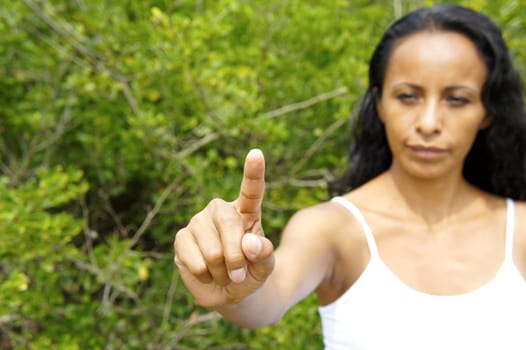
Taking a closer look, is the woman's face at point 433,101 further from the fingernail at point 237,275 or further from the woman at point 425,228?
the fingernail at point 237,275

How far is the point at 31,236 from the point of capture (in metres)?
2.28

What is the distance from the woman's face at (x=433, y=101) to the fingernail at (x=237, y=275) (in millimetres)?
800

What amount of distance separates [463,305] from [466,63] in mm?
616

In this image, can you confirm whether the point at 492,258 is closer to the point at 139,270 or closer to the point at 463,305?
the point at 463,305

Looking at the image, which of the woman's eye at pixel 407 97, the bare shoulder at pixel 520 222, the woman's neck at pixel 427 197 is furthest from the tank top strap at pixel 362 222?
the bare shoulder at pixel 520 222

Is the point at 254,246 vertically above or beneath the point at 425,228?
above

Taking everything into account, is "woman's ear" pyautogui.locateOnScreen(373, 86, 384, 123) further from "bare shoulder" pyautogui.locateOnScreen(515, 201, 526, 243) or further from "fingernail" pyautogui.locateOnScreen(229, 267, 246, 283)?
"fingernail" pyautogui.locateOnScreen(229, 267, 246, 283)

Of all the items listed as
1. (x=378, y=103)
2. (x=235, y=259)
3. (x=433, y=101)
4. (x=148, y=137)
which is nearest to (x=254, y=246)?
(x=235, y=259)

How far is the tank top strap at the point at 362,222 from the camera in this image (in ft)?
6.14

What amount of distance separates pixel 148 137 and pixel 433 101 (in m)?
1.06

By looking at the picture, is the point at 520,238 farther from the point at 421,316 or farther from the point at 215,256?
the point at 215,256

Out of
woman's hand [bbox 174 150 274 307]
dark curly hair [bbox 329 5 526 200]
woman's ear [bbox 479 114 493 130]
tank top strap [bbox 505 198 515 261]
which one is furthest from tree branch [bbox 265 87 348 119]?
woman's hand [bbox 174 150 274 307]

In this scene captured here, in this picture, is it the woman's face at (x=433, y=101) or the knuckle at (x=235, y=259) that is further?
the woman's face at (x=433, y=101)

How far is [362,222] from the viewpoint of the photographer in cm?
190
